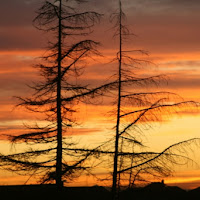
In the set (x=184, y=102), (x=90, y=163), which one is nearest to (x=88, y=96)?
(x=90, y=163)

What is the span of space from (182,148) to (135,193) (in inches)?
114

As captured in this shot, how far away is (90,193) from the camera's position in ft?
Answer: 84.1

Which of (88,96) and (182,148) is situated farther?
(88,96)

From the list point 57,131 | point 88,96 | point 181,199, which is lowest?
point 181,199

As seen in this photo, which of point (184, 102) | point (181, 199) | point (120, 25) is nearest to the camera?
point (184, 102)

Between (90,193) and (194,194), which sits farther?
(194,194)

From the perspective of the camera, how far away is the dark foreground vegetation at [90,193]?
20.5 m

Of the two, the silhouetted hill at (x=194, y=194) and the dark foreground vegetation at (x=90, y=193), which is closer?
the dark foreground vegetation at (x=90, y=193)

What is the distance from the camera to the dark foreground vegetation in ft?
67.2

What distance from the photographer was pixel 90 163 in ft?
69.8

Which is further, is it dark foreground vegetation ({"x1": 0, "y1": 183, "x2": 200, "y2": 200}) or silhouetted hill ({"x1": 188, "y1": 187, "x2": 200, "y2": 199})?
silhouetted hill ({"x1": 188, "y1": 187, "x2": 200, "y2": 199})

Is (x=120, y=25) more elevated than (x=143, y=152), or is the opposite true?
(x=120, y=25)

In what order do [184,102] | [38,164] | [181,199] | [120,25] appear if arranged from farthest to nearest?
[181,199]
[38,164]
[120,25]
[184,102]

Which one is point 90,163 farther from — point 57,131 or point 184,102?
point 184,102
